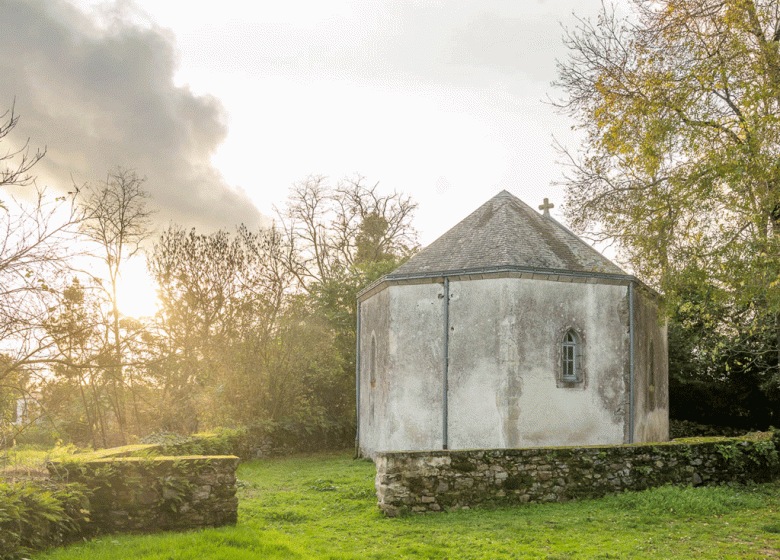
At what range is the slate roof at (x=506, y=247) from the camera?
53.9 ft

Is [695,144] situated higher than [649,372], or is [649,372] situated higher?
[695,144]

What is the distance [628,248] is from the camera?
12.7 meters

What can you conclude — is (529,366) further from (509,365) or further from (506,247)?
(506,247)

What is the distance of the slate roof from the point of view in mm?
16438

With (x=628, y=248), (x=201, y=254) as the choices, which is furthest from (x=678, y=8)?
(x=201, y=254)

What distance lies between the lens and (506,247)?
1670 centimetres

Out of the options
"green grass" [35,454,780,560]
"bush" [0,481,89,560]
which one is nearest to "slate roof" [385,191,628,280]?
"green grass" [35,454,780,560]

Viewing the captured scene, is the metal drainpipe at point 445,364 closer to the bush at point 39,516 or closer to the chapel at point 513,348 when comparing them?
the chapel at point 513,348

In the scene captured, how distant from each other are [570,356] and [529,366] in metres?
1.37

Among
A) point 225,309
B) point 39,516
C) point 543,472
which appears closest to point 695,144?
point 543,472

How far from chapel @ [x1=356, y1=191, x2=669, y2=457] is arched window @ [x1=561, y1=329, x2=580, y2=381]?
0.03m

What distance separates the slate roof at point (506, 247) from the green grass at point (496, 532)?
689 centimetres

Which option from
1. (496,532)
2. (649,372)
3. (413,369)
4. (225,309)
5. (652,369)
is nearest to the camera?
(496,532)

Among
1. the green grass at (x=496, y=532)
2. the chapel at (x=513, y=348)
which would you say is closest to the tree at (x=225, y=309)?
the chapel at (x=513, y=348)
